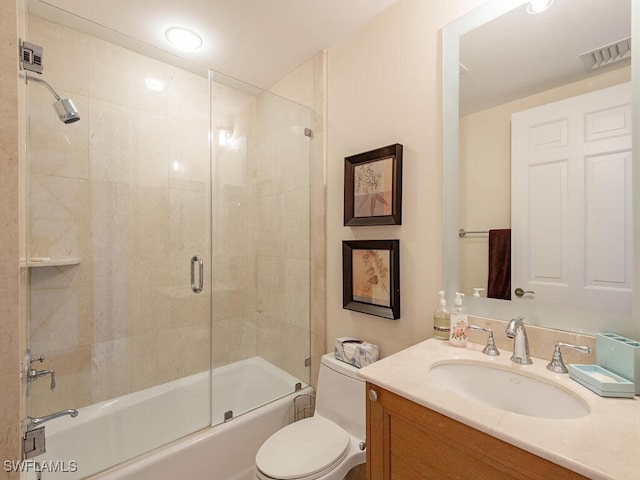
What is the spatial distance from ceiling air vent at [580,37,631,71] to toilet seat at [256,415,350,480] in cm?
169

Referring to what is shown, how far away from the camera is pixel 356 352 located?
5.04 ft

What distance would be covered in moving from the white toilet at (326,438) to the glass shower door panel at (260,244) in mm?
466

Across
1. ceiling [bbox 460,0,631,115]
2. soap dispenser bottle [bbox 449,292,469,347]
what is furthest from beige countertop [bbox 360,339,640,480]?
ceiling [bbox 460,0,631,115]

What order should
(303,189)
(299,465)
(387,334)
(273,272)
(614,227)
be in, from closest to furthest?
1. (614,227)
2. (299,465)
3. (387,334)
4. (303,189)
5. (273,272)

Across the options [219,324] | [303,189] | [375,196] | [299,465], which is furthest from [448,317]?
[219,324]

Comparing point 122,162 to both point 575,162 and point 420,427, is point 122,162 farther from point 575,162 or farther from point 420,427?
point 575,162

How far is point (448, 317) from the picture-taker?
1.25m

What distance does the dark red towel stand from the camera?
3.84 feet

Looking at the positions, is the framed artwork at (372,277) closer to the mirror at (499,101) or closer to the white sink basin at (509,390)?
the mirror at (499,101)

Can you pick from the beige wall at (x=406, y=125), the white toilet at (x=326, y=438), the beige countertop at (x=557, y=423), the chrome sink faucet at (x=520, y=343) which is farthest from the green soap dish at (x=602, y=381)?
the white toilet at (x=326, y=438)

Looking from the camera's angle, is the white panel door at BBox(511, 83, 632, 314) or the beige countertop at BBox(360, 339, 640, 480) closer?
the beige countertop at BBox(360, 339, 640, 480)

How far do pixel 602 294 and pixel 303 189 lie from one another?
1.58m

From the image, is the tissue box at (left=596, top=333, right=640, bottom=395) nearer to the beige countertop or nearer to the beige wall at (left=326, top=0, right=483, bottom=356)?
the beige countertop

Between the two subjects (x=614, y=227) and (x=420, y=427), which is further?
(x=614, y=227)
